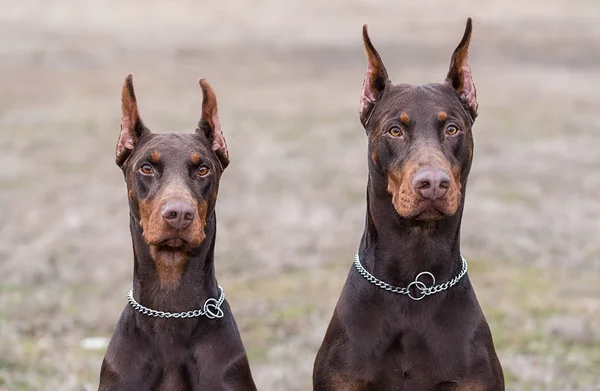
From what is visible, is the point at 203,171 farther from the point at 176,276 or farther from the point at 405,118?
the point at 405,118

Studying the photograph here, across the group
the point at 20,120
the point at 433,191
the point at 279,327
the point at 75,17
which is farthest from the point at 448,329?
the point at 75,17

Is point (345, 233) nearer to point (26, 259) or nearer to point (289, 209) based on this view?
point (289, 209)

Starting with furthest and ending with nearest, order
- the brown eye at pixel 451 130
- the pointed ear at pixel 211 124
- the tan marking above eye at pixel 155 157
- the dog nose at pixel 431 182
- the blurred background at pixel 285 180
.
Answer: the blurred background at pixel 285 180 < the pointed ear at pixel 211 124 < the tan marking above eye at pixel 155 157 < the brown eye at pixel 451 130 < the dog nose at pixel 431 182

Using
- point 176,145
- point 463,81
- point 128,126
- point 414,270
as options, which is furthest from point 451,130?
point 128,126

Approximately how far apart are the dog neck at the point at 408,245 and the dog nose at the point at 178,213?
99 cm

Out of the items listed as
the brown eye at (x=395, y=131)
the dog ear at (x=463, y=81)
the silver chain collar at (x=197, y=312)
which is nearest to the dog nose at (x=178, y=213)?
the silver chain collar at (x=197, y=312)

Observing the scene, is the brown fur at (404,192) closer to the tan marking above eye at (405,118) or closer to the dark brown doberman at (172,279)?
the tan marking above eye at (405,118)

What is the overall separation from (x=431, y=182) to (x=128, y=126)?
174 cm

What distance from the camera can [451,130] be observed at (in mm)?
5734

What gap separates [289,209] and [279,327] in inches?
183

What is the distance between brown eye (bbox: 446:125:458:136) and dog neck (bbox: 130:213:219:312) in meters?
1.31

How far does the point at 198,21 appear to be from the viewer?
41.4m

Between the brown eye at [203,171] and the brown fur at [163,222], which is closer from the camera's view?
the brown fur at [163,222]

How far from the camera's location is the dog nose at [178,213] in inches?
215
